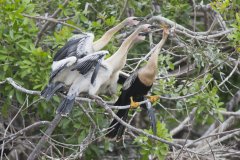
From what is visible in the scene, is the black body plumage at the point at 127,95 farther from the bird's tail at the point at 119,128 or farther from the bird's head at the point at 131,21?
the bird's head at the point at 131,21

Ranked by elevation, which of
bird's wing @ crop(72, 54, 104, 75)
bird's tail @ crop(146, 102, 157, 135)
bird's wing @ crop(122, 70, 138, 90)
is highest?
bird's wing @ crop(72, 54, 104, 75)

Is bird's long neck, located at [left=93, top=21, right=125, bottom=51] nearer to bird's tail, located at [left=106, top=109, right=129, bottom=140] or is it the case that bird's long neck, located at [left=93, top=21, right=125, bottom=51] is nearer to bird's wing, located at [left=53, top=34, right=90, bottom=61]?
bird's wing, located at [left=53, top=34, right=90, bottom=61]

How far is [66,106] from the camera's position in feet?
13.0

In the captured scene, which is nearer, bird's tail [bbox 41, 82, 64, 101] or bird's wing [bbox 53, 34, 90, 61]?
bird's tail [bbox 41, 82, 64, 101]

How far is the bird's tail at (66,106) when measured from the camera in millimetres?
3920

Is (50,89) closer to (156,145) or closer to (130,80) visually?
(130,80)

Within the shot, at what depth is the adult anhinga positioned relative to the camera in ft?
12.9

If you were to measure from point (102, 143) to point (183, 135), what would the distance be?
1.32 meters

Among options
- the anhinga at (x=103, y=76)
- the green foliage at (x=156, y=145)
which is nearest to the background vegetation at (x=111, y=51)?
the green foliage at (x=156, y=145)

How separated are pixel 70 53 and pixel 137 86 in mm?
477

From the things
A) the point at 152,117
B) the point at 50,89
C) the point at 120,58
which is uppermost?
the point at 120,58

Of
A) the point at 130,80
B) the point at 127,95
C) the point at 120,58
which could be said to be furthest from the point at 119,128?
the point at 120,58

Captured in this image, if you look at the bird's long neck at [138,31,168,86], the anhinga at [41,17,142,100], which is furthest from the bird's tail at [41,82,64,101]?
the bird's long neck at [138,31,168,86]

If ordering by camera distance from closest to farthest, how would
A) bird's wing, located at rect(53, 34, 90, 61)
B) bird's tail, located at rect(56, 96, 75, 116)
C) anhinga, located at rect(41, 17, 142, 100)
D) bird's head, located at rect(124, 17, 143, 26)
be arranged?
bird's tail, located at rect(56, 96, 75, 116)
anhinga, located at rect(41, 17, 142, 100)
bird's wing, located at rect(53, 34, 90, 61)
bird's head, located at rect(124, 17, 143, 26)
